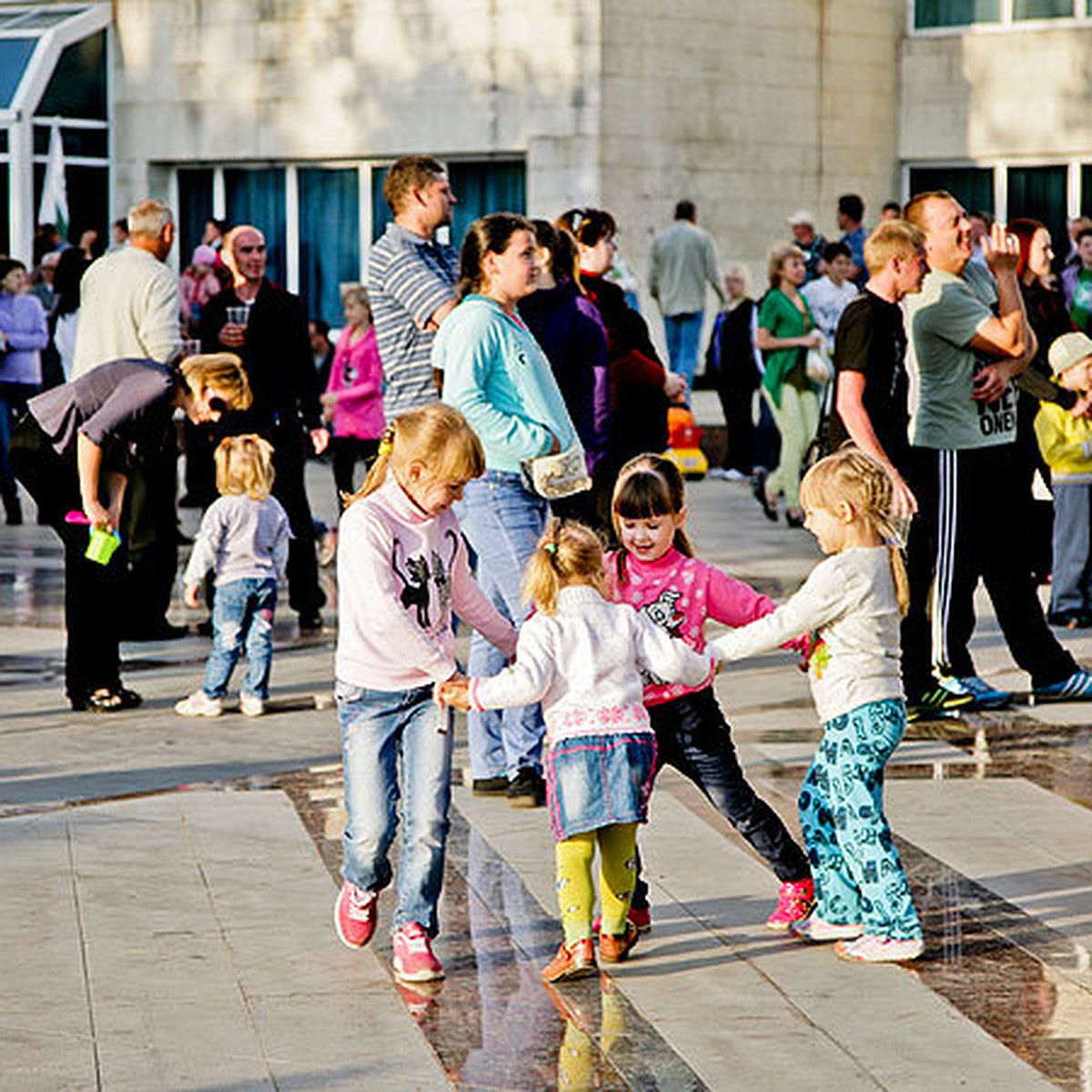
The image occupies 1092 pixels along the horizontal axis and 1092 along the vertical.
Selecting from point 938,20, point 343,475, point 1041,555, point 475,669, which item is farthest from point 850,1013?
point 938,20

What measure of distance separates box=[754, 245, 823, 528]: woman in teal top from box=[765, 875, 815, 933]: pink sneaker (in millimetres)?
11413

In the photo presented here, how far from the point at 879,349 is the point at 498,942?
3729 millimetres

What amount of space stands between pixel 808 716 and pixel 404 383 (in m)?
2.23

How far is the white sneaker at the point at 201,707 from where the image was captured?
10609 mm

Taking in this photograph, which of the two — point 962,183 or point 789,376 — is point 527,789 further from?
point 962,183

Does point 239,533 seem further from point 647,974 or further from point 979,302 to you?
point 647,974

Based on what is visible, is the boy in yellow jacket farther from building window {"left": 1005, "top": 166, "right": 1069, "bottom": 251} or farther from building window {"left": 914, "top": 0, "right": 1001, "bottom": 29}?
building window {"left": 914, "top": 0, "right": 1001, "bottom": 29}

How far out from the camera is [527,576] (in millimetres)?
6508

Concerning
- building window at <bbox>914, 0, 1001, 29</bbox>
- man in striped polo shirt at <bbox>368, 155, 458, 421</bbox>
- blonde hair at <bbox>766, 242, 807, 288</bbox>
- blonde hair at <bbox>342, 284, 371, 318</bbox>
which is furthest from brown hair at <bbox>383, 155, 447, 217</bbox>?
building window at <bbox>914, 0, 1001, 29</bbox>

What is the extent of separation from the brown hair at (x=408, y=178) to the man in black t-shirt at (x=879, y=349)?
1675 millimetres

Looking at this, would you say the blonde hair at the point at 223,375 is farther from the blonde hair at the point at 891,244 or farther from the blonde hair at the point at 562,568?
the blonde hair at the point at 562,568

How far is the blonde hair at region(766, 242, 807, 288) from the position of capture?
18.5 m

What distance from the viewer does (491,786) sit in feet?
28.7

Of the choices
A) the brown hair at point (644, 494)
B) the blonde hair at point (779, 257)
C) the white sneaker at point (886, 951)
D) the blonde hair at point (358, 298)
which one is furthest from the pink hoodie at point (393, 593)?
the blonde hair at point (779, 257)
